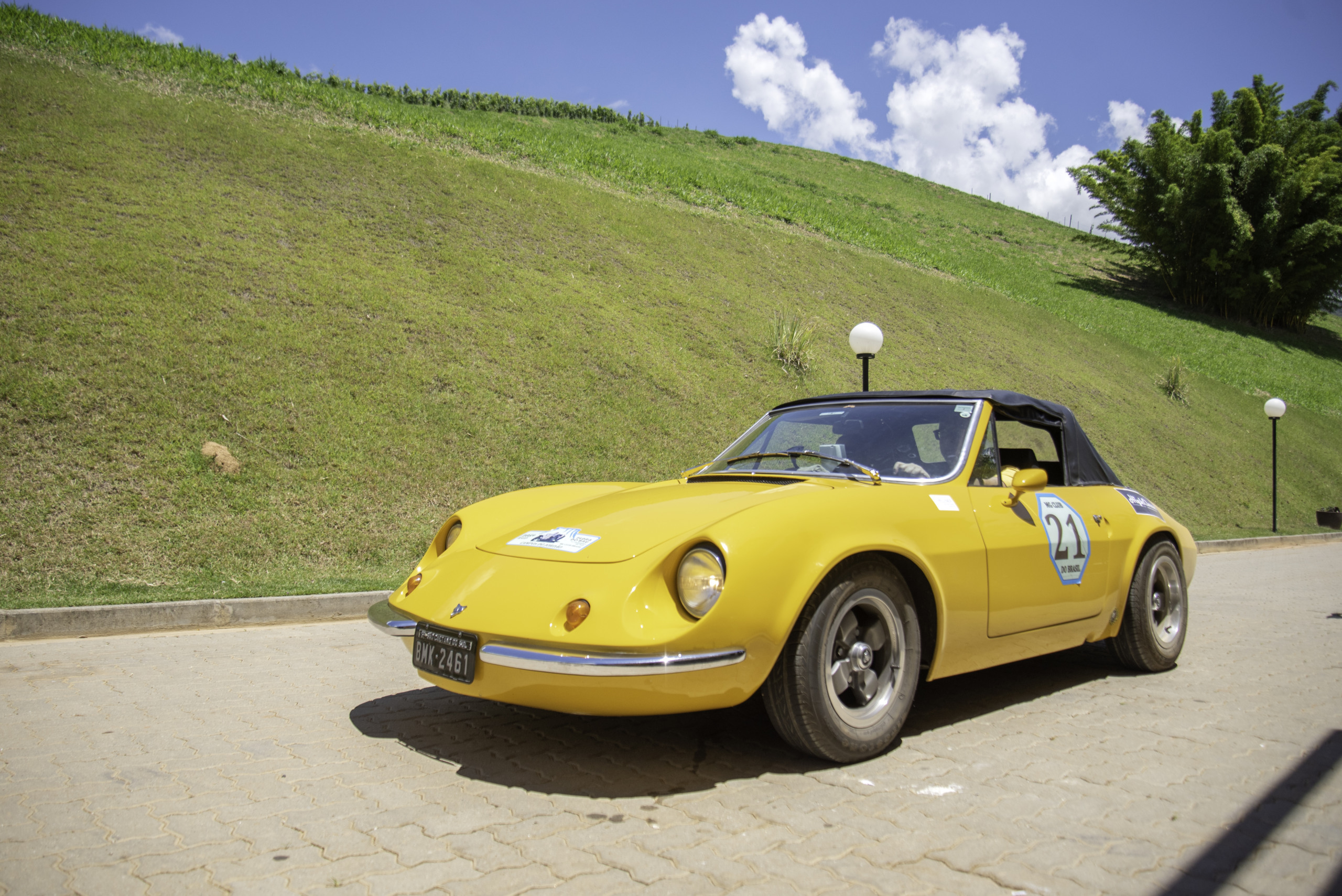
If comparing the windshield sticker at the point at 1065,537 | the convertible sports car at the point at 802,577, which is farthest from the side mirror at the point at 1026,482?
the windshield sticker at the point at 1065,537

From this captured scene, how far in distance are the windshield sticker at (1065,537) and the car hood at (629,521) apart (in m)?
1.31

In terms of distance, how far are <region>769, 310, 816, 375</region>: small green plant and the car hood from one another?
11.9 meters

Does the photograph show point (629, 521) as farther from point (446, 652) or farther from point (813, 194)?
point (813, 194)

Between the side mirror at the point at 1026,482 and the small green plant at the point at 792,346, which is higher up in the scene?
the small green plant at the point at 792,346

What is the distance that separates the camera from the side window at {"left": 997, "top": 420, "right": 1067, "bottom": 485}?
173 inches

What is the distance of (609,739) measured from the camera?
3260 millimetres

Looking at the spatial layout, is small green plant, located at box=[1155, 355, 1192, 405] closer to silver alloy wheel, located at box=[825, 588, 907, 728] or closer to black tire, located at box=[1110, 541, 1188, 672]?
black tire, located at box=[1110, 541, 1188, 672]

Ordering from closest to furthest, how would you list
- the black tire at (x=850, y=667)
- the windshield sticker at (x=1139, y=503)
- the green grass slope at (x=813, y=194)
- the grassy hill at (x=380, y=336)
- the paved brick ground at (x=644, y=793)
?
the paved brick ground at (x=644, y=793), the black tire at (x=850, y=667), the windshield sticker at (x=1139, y=503), the grassy hill at (x=380, y=336), the green grass slope at (x=813, y=194)

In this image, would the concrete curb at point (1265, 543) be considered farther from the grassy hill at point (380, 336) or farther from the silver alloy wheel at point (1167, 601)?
the silver alloy wheel at point (1167, 601)

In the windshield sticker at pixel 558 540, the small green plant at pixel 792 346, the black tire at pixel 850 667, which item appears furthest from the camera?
the small green plant at pixel 792 346

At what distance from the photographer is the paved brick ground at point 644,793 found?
2182 millimetres

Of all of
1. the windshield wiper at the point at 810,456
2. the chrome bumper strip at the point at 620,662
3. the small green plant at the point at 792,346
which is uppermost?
the small green plant at the point at 792,346

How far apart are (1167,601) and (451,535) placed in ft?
13.3

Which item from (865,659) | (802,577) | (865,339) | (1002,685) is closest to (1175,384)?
(865,339)
